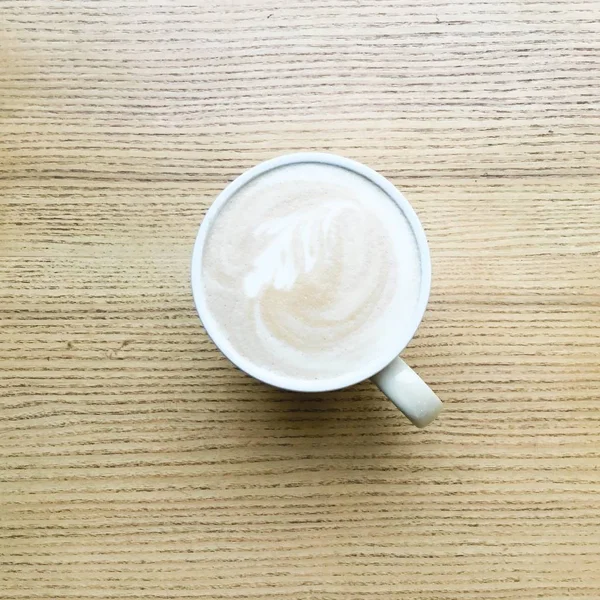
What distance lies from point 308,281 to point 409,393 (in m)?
0.11

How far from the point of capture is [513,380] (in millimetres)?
581

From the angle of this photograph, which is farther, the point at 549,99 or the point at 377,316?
the point at 549,99

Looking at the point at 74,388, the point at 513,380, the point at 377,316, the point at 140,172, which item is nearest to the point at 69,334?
the point at 74,388

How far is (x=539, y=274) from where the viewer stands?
0.59 meters

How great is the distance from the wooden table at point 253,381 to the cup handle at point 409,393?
83mm

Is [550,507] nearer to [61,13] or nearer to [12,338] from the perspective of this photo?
[12,338]

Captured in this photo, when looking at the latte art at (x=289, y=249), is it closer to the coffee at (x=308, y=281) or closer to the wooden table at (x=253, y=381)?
the coffee at (x=308, y=281)

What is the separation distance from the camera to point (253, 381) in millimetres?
575

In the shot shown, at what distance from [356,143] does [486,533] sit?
35 cm

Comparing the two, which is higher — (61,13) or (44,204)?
(61,13)

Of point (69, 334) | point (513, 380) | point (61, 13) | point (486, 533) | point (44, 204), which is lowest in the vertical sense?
point (486, 533)

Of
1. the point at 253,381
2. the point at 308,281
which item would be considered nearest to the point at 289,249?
the point at 308,281

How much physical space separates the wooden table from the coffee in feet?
0.28

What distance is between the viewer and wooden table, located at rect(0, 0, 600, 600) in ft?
1.87
